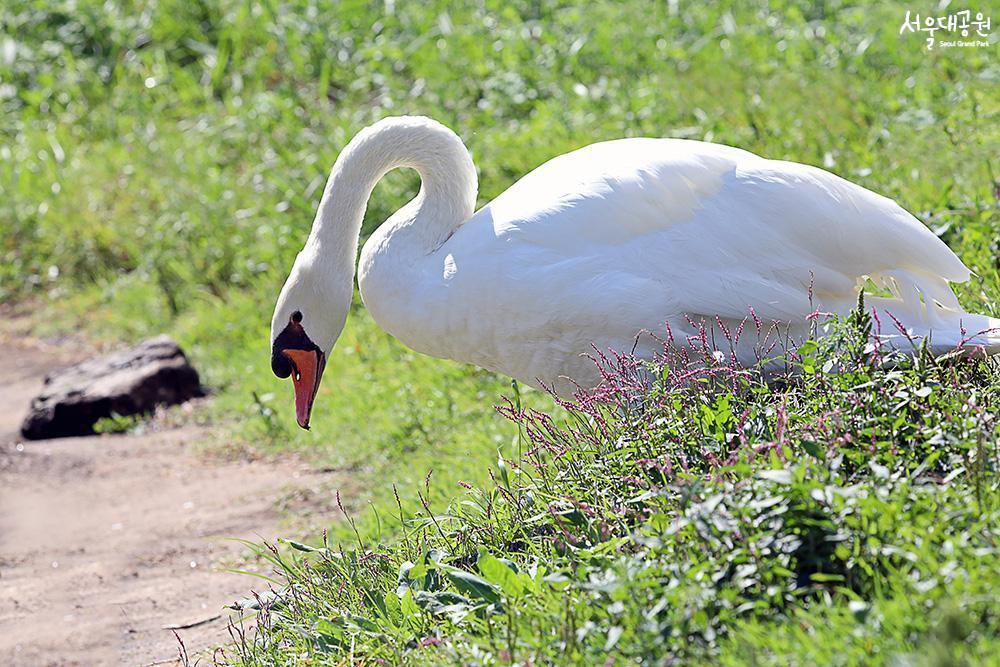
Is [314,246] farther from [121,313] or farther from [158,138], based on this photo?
[158,138]

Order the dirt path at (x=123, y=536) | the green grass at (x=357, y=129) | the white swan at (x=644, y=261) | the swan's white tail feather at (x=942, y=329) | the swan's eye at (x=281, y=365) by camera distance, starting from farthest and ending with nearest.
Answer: the green grass at (x=357, y=129)
the swan's eye at (x=281, y=365)
the dirt path at (x=123, y=536)
the white swan at (x=644, y=261)
the swan's white tail feather at (x=942, y=329)

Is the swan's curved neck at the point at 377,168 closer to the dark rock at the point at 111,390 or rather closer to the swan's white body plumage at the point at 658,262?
the swan's white body plumage at the point at 658,262

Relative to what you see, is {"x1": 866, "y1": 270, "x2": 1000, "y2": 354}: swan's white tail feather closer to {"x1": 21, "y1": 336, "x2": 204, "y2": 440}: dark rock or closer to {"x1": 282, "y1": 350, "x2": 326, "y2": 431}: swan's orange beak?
{"x1": 282, "y1": 350, "x2": 326, "y2": 431}: swan's orange beak

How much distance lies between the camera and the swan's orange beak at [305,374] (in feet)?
16.4

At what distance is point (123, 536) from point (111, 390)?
1677 millimetres

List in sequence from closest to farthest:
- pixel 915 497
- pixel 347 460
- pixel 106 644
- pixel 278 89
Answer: pixel 915 497 → pixel 106 644 → pixel 347 460 → pixel 278 89

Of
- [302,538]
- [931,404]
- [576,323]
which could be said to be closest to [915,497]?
[931,404]

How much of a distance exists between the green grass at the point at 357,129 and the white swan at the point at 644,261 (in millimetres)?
578

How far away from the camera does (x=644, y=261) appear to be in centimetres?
417

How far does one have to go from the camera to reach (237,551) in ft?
17.8

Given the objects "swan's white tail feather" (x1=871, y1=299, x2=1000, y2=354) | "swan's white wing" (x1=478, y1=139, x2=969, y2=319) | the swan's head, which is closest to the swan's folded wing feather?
"swan's white wing" (x1=478, y1=139, x2=969, y2=319)

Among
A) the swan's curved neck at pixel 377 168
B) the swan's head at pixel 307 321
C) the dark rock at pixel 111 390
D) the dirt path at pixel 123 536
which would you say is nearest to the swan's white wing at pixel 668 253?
the swan's curved neck at pixel 377 168

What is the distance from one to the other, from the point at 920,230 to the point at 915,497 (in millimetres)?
1619

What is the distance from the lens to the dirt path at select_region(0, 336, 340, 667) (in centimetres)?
459
